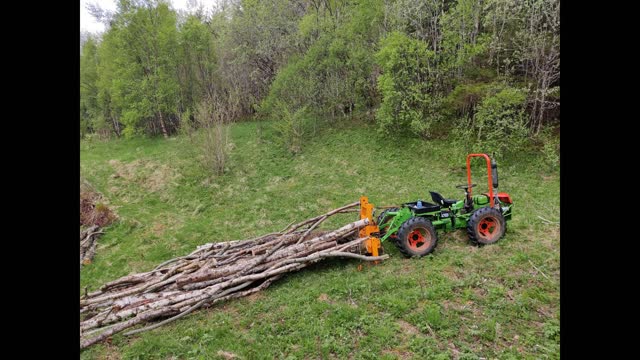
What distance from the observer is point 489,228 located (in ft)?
22.6

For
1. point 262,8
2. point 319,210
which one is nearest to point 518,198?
point 319,210

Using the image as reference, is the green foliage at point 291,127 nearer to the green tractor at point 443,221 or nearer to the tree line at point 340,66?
the tree line at point 340,66

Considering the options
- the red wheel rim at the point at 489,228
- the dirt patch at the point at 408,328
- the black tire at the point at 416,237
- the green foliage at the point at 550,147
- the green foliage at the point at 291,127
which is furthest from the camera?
the green foliage at the point at 291,127

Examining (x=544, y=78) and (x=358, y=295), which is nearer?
(x=358, y=295)

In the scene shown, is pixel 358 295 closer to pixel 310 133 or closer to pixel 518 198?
pixel 518 198

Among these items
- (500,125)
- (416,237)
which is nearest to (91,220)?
(416,237)

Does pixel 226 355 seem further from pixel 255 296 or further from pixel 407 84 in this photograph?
pixel 407 84

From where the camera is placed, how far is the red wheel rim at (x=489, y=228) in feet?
21.8

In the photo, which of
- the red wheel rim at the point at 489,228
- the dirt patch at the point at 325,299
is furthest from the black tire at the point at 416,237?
the dirt patch at the point at 325,299

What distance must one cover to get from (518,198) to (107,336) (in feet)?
35.4

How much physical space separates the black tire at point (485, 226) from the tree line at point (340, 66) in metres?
7.25

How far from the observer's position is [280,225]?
1096 cm
